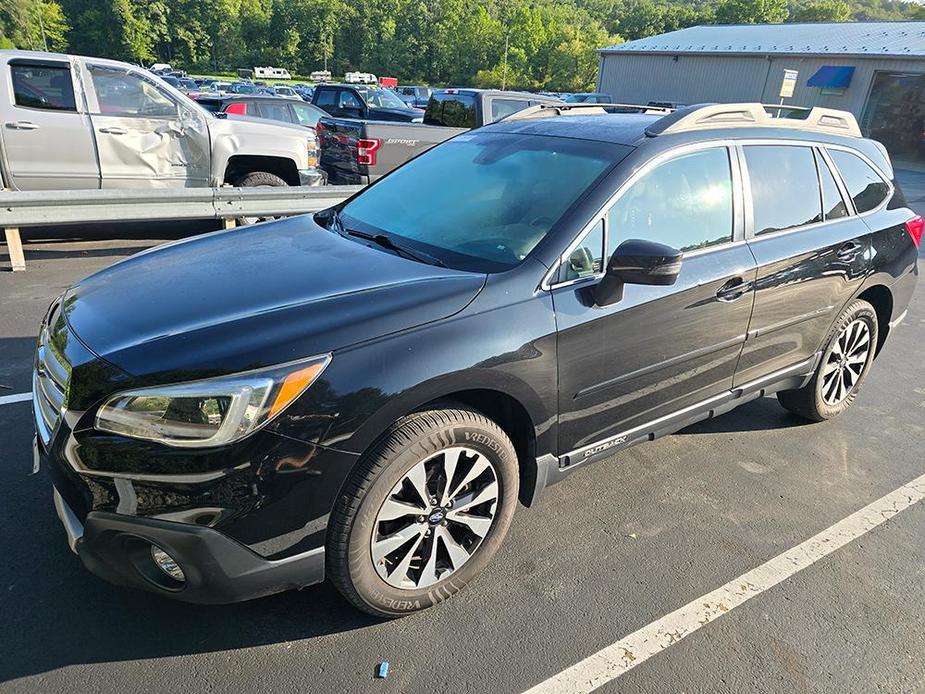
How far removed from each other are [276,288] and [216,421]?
2.22 feet

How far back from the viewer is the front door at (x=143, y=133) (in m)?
6.91

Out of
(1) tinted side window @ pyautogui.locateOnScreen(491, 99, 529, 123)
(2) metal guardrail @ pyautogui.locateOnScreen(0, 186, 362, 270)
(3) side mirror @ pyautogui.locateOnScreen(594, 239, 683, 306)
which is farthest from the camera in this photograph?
(1) tinted side window @ pyautogui.locateOnScreen(491, 99, 529, 123)

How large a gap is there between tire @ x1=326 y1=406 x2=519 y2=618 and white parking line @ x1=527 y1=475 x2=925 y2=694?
20.8 inches

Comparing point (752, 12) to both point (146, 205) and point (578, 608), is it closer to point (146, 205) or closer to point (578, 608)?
point (146, 205)

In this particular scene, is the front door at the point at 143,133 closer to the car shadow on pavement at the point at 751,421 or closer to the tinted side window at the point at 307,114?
the tinted side window at the point at 307,114

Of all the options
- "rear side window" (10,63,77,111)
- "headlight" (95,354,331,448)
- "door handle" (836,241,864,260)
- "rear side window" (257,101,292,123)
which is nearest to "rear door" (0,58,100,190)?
"rear side window" (10,63,77,111)

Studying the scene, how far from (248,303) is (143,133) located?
587cm

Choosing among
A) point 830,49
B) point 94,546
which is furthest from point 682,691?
point 830,49

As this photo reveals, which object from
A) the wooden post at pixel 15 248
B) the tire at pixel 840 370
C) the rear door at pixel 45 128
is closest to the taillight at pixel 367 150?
the rear door at pixel 45 128

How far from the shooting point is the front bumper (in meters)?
1.95

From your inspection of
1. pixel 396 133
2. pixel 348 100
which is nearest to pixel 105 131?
pixel 396 133

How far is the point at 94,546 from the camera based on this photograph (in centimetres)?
203

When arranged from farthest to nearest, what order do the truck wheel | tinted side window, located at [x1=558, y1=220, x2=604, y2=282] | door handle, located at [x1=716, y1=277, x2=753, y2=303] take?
the truck wheel
door handle, located at [x1=716, y1=277, x2=753, y2=303]
tinted side window, located at [x1=558, y1=220, x2=604, y2=282]

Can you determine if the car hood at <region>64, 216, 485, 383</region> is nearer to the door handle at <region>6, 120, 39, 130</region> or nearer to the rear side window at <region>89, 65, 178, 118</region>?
the door handle at <region>6, 120, 39, 130</region>
